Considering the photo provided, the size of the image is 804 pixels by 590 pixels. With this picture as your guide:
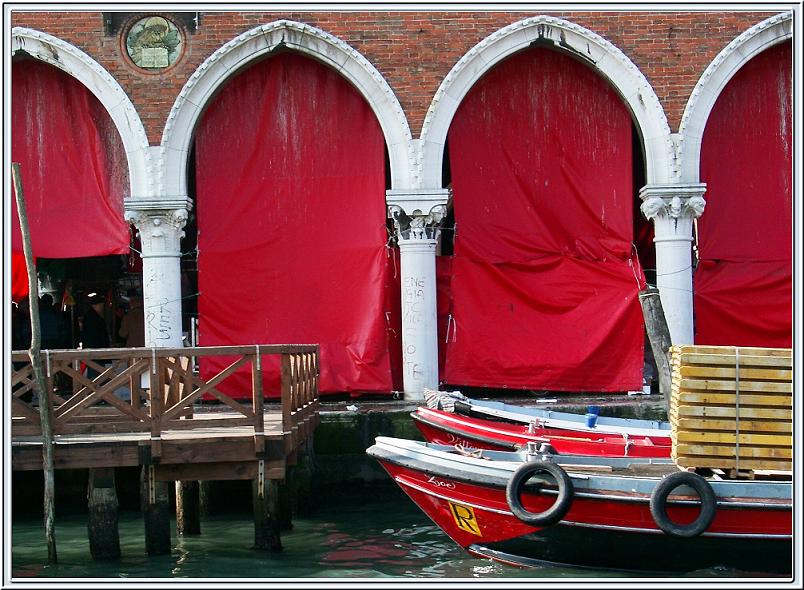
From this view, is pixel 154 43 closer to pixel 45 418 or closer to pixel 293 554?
pixel 45 418

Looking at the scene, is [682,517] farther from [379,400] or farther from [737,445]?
[379,400]

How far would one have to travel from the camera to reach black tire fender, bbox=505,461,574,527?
389 inches

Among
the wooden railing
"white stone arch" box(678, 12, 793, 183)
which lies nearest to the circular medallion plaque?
the wooden railing

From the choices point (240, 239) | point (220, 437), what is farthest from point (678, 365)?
point (240, 239)

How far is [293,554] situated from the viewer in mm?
11242

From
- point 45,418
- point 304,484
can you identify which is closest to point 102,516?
point 45,418

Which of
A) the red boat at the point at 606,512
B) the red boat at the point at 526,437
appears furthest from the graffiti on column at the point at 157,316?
the red boat at the point at 606,512

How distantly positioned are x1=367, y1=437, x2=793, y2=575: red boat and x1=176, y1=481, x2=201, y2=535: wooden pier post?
244 cm

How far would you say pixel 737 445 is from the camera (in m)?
9.72

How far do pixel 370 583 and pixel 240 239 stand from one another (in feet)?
21.9

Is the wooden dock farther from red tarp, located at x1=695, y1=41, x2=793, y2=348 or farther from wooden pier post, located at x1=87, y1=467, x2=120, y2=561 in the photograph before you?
red tarp, located at x1=695, y1=41, x2=793, y2=348

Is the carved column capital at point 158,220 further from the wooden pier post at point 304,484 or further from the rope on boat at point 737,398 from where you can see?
the rope on boat at point 737,398
